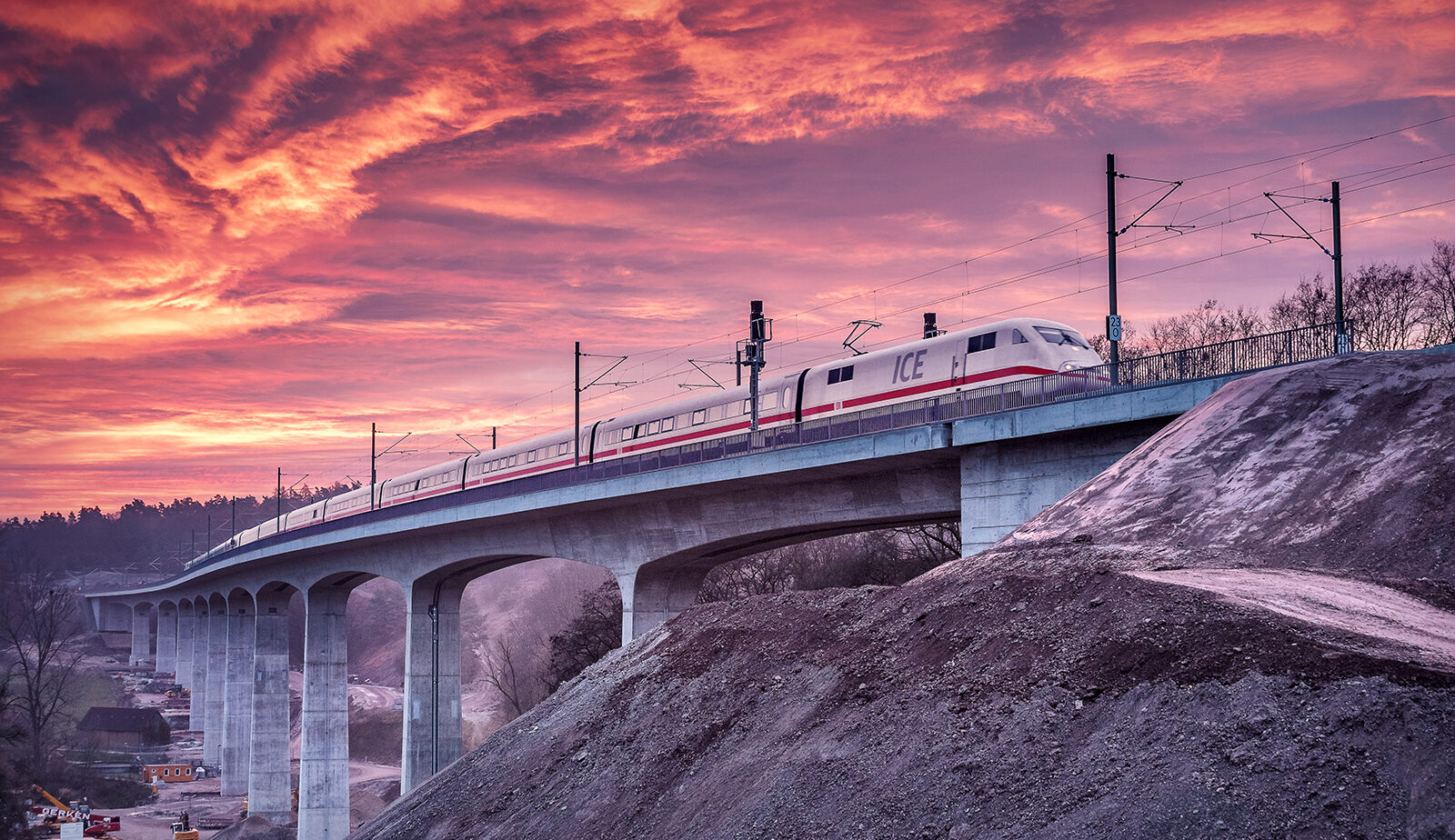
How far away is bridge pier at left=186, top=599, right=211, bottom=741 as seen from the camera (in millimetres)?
106562

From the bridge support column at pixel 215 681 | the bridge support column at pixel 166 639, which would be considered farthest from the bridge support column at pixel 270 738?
the bridge support column at pixel 166 639

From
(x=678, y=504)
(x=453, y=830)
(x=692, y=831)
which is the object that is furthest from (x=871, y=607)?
(x=678, y=504)

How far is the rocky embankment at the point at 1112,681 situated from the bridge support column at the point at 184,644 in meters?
125

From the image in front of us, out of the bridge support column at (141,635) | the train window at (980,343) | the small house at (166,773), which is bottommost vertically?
the bridge support column at (141,635)

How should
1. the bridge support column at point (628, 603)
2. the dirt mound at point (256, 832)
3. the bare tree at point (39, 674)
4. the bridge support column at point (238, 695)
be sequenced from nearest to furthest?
1. the bridge support column at point (628, 603)
2. the dirt mound at point (256, 832)
3. the bridge support column at point (238, 695)
4. the bare tree at point (39, 674)

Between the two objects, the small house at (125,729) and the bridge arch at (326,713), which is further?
the small house at (125,729)

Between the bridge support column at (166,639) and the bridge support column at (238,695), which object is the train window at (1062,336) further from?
the bridge support column at (166,639)

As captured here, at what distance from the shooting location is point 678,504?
113ft


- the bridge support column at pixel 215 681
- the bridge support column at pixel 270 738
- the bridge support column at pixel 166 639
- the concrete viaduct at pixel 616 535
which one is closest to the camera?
the concrete viaduct at pixel 616 535

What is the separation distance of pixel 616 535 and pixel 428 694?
1838 centimetres

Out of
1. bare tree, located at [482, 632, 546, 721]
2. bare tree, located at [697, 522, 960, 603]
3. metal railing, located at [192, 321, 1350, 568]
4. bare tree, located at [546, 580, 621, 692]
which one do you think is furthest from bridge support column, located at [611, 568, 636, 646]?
bare tree, located at [546, 580, 621, 692]

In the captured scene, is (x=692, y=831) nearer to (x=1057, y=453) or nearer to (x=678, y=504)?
(x=1057, y=453)

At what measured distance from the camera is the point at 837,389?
117 feet

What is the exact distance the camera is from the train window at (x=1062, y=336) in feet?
99.9
